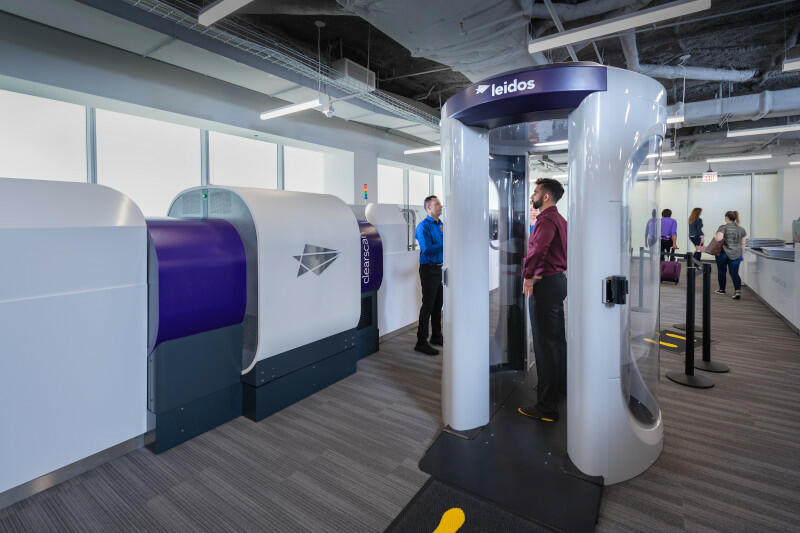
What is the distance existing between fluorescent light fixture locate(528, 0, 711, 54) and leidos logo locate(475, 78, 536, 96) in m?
2.31

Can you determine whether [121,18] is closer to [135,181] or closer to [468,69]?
[135,181]

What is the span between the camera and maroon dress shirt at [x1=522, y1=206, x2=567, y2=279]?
2467 mm

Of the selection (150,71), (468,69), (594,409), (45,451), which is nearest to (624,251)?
(594,409)

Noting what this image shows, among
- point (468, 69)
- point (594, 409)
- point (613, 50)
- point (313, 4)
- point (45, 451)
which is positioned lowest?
point (45, 451)

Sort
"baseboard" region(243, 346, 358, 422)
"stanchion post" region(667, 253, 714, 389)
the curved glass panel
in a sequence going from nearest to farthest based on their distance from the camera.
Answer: the curved glass panel → "baseboard" region(243, 346, 358, 422) → "stanchion post" region(667, 253, 714, 389)

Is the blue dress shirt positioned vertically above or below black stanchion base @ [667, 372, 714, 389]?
above

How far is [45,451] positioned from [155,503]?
1.95 ft

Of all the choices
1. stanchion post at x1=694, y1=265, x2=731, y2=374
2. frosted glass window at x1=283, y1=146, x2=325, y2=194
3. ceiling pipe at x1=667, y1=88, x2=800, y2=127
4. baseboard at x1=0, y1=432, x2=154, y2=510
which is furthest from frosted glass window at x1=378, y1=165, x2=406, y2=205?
baseboard at x1=0, y1=432, x2=154, y2=510

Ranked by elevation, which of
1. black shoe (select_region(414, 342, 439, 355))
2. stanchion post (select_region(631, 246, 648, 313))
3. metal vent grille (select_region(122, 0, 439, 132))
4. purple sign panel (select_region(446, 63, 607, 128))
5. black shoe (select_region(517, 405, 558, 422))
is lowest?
black shoe (select_region(517, 405, 558, 422))

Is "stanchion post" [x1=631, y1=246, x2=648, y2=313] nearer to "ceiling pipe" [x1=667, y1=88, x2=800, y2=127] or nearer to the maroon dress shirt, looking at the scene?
the maroon dress shirt

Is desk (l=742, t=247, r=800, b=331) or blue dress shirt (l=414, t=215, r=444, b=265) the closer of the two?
blue dress shirt (l=414, t=215, r=444, b=265)

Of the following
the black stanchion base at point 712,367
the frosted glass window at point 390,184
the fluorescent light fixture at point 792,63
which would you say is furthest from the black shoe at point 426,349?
the frosted glass window at point 390,184

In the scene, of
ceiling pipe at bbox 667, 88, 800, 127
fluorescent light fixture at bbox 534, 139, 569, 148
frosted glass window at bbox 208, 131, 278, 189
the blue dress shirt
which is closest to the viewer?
fluorescent light fixture at bbox 534, 139, 569, 148

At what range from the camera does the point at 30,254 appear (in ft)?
5.92
